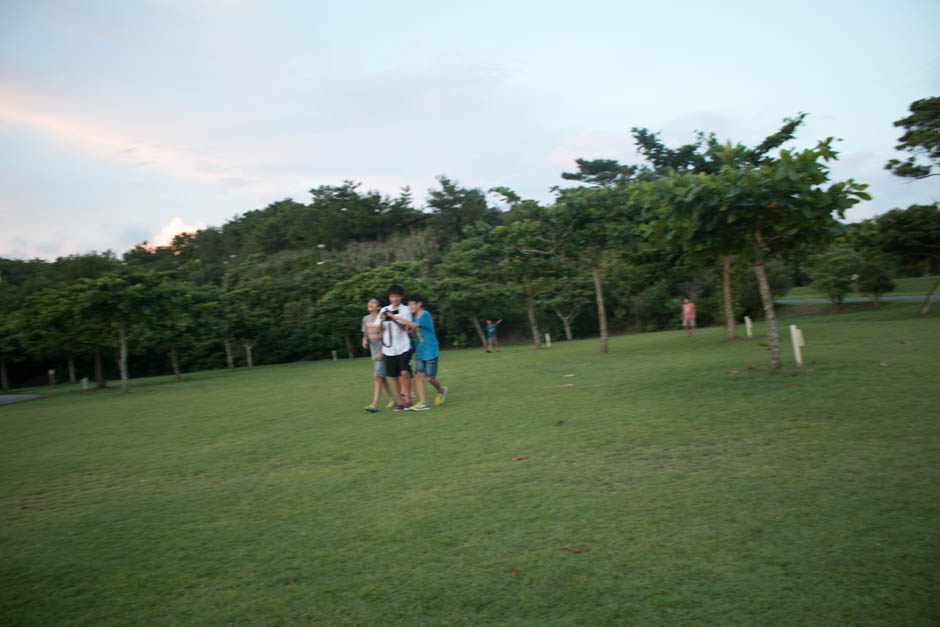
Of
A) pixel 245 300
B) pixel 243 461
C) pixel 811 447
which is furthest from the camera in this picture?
pixel 245 300

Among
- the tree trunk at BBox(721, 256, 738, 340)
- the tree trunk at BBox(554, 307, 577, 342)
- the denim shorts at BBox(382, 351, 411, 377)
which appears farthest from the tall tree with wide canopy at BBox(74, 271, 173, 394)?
the tree trunk at BBox(554, 307, 577, 342)

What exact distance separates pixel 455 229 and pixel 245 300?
70.9 ft

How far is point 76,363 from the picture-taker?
40.4 m

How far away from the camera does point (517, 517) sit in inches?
169

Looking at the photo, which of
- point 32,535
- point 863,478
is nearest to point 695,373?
point 863,478

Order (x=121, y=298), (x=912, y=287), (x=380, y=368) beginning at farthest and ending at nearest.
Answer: (x=912, y=287)
(x=121, y=298)
(x=380, y=368)

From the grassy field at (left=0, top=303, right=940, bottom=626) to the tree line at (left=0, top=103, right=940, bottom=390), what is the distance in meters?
3.09

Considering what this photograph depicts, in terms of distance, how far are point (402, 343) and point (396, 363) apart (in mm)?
368

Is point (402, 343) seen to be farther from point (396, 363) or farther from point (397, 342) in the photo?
point (396, 363)

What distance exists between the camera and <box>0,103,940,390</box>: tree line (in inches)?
390

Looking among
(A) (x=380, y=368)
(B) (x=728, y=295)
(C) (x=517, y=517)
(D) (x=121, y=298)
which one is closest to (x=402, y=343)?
(A) (x=380, y=368)

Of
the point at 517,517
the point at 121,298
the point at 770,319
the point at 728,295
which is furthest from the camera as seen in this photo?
the point at 121,298

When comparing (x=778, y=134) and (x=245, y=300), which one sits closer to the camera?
(x=778, y=134)

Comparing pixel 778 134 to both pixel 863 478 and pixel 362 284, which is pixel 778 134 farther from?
pixel 362 284
